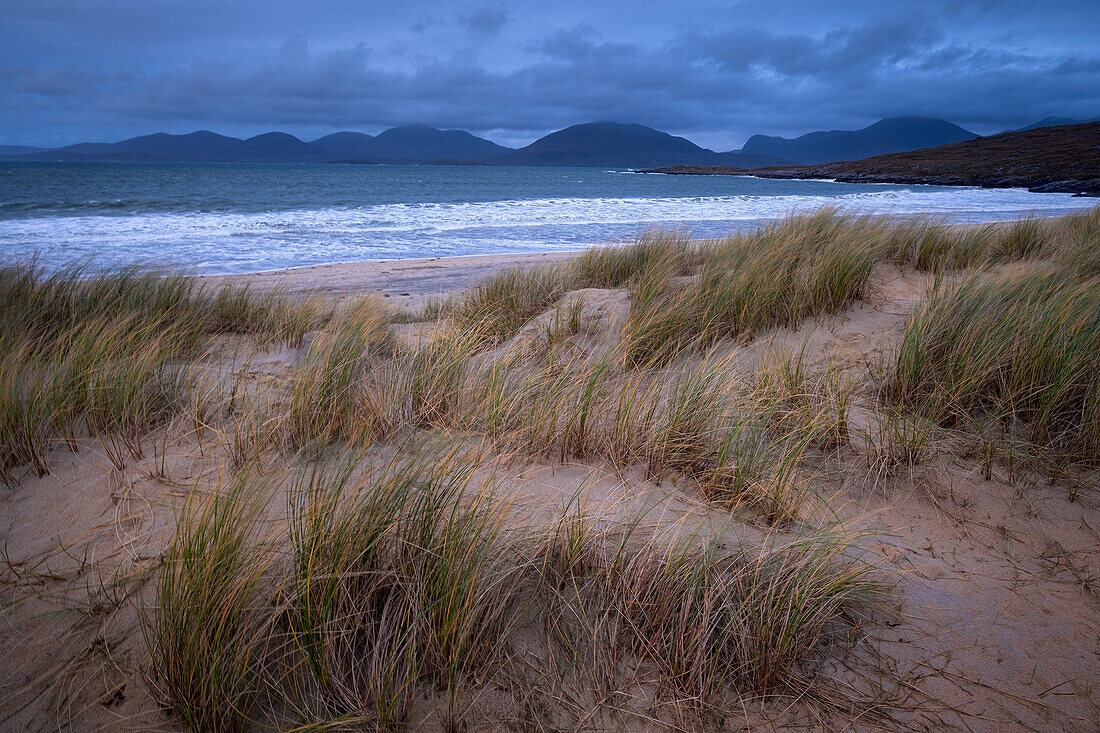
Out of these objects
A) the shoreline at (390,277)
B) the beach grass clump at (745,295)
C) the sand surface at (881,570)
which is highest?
the beach grass clump at (745,295)

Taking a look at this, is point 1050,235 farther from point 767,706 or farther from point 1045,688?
point 767,706

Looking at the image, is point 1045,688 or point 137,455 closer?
point 1045,688

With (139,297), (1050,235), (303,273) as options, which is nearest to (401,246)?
(303,273)

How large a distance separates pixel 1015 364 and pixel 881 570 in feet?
5.72

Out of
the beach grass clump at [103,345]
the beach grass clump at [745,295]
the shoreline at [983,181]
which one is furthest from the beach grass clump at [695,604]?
the shoreline at [983,181]

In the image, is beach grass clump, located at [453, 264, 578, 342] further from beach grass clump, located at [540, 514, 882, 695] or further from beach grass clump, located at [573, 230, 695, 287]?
beach grass clump, located at [540, 514, 882, 695]

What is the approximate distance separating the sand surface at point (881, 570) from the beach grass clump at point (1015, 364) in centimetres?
30

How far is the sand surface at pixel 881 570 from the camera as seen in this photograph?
1430 millimetres

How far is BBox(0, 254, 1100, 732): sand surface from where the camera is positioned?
1.43 metres

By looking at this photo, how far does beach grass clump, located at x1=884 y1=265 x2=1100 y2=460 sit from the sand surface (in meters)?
0.30

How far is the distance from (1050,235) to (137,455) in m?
9.73

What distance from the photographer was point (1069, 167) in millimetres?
33781

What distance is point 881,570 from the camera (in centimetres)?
188

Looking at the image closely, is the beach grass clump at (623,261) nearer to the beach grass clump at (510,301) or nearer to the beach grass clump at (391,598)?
the beach grass clump at (510,301)
